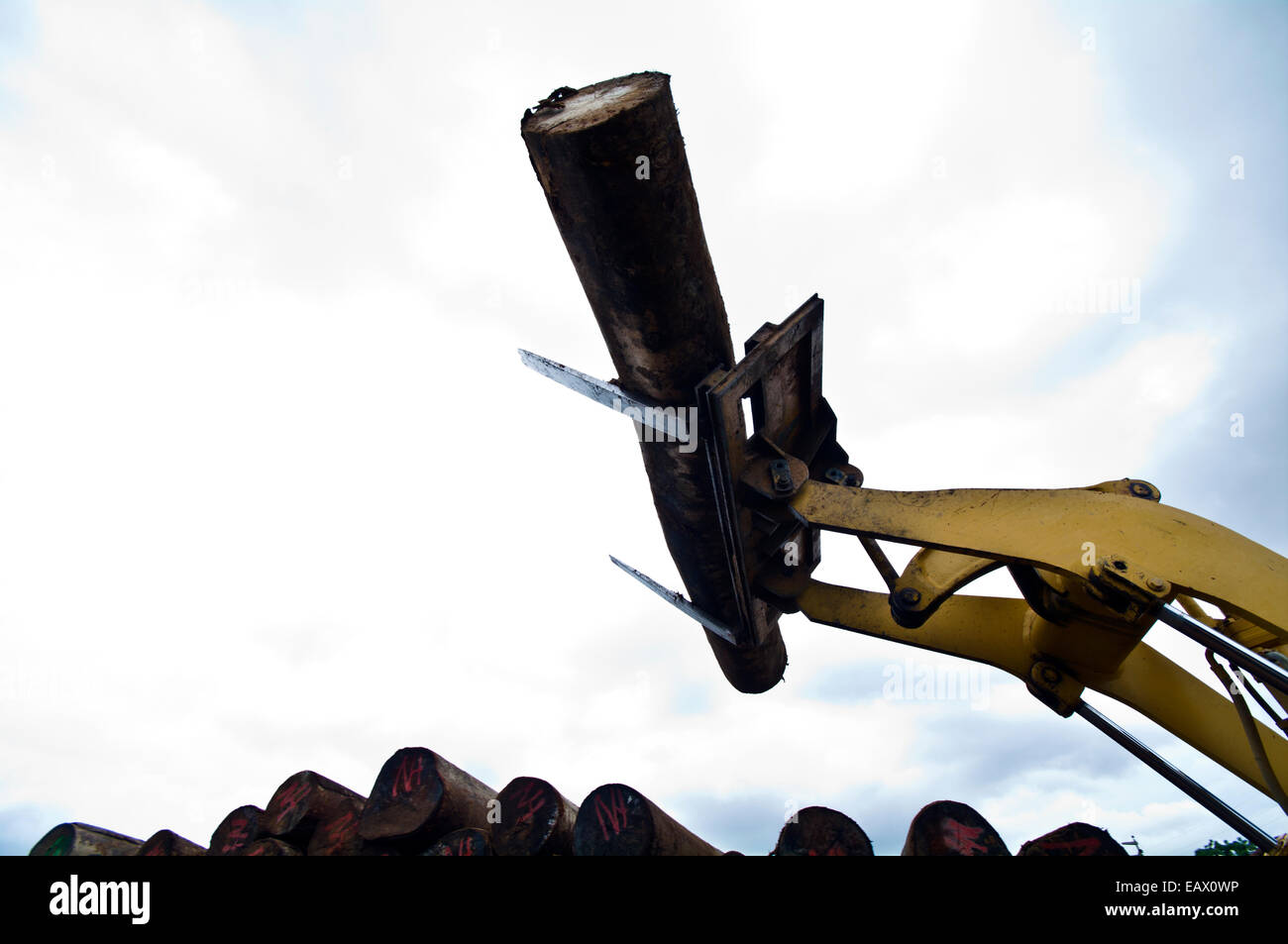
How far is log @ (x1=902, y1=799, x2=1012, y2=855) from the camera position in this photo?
2.03m

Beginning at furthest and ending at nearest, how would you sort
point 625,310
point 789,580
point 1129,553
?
1. point 789,580
2. point 625,310
3. point 1129,553

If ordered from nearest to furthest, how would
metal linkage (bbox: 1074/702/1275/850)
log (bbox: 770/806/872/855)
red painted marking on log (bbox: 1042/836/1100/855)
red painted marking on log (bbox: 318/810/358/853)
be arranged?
red painted marking on log (bbox: 1042/836/1100/855) → log (bbox: 770/806/872/855) → metal linkage (bbox: 1074/702/1275/850) → red painted marking on log (bbox: 318/810/358/853)

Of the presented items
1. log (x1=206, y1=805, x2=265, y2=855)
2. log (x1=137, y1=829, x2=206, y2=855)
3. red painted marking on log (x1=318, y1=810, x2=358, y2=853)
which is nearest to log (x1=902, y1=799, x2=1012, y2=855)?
red painted marking on log (x1=318, y1=810, x2=358, y2=853)

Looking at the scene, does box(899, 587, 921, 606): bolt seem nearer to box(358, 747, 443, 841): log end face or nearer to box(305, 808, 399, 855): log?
box(358, 747, 443, 841): log end face

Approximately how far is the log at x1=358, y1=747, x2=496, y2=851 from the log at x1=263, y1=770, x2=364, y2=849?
284 mm

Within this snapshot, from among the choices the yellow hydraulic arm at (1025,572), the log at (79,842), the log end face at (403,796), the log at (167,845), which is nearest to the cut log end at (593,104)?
the yellow hydraulic arm at (1025,572)

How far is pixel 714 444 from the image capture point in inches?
109

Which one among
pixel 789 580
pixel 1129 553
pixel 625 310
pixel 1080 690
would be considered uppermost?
pixel 625 310
